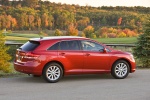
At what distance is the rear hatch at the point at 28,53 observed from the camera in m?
11.5

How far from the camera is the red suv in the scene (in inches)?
454

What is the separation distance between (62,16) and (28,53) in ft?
170

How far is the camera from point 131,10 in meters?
62.4

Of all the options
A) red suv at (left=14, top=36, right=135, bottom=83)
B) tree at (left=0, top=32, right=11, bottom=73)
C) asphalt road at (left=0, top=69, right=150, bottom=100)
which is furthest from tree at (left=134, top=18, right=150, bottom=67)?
tree at (left=0, top=32, right=11, bottom=73)

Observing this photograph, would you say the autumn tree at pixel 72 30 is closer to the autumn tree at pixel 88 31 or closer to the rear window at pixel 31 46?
the autumn tree at pixel 88 31

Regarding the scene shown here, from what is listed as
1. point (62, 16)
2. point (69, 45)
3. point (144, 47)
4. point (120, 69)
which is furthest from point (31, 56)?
point (62, 16)

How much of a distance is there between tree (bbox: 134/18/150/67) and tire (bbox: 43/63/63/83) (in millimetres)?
7392

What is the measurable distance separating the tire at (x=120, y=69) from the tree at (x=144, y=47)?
5446 mm

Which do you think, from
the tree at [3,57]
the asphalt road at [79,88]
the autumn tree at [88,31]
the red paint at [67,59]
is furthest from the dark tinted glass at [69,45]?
the autumn tree at [88,31]

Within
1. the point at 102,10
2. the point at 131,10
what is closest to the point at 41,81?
A: the point at 102,10

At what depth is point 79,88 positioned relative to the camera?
10.8 m

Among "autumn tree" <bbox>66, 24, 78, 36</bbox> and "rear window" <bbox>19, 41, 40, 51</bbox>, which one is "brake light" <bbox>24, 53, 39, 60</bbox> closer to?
"rear window" <bbox>19, 41, 40, 51</bbox>

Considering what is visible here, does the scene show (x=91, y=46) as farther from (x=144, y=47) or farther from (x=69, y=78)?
(x=144, y=47)

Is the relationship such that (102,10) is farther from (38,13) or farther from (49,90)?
(49,90)
